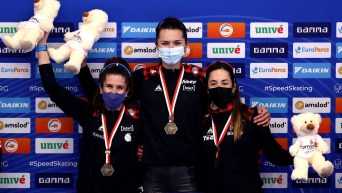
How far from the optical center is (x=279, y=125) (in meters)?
4.27

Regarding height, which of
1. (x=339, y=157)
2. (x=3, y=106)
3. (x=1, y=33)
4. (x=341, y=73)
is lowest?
(x=339, y=157)

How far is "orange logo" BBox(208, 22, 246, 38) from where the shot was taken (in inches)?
165

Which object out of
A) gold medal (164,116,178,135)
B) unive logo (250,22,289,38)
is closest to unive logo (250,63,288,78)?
unive logo (250,22,289,38)

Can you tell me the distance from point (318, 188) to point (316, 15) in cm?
156

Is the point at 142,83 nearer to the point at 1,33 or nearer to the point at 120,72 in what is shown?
the point at 120,72

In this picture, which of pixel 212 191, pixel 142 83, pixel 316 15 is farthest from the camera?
pixel 316 15

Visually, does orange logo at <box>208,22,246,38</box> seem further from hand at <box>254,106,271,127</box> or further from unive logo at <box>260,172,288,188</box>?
unive logo at <box>260,172,288,188</box>

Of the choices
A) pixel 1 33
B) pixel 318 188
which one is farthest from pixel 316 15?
pixel 1 33

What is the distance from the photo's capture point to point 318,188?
4.31 m

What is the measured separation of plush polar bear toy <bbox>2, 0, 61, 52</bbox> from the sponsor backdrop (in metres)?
0.32

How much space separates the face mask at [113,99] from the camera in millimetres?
3555

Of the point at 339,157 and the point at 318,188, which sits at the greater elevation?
the point at 339,157

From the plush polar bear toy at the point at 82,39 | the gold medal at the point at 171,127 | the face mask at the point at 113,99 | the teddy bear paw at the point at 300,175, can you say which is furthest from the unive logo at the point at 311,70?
the plush polar bear toy at the point at 82,39

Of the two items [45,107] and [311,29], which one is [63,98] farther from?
[311,29]
